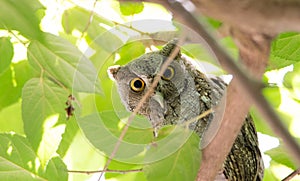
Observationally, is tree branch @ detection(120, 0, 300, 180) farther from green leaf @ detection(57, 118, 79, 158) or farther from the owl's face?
the owl's face

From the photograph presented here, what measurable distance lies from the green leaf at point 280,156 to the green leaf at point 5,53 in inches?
23.3

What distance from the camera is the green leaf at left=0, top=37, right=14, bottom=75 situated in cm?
106

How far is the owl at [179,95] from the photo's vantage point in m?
1.37

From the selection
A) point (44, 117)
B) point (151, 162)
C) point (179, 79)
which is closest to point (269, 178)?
point (179, 79)

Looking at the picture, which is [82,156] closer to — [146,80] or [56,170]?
[56,170]

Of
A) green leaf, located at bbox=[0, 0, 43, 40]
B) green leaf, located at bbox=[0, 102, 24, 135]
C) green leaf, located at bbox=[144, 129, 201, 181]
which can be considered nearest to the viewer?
green leaf, located at bbox=[0, 0, 43, 40]

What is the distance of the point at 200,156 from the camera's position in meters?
0.99

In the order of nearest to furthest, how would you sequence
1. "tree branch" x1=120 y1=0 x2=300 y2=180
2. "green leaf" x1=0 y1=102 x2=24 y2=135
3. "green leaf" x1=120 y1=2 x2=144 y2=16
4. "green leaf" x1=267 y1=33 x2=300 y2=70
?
"tree branch" x1=120 y1=0 x2=300 y2=180
"green leaf" x1=267 y1=33 x2=300 y2=70
"green leaf" x1=120 y1=2 x2=144 y2=16
"green leaf" x1=0 y1=102 x2=24 y2=135

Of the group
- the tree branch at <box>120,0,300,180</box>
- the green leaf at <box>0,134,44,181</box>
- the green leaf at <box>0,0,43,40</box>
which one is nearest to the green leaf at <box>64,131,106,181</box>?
the green leaf at <box>0,134,44,181</box>

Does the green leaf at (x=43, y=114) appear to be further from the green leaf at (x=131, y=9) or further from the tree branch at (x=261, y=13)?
the tree branch at (x=261, y=13)

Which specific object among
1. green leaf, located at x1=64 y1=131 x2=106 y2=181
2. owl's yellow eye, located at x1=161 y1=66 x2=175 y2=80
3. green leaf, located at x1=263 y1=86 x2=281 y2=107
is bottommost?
green leaf, located at x1=64 y1=131 x2=106 y2=181

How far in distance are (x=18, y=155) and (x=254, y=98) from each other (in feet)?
3.13

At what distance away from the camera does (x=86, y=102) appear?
133 cm

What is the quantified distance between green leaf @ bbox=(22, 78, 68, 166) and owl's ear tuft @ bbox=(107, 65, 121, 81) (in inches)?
11.6
